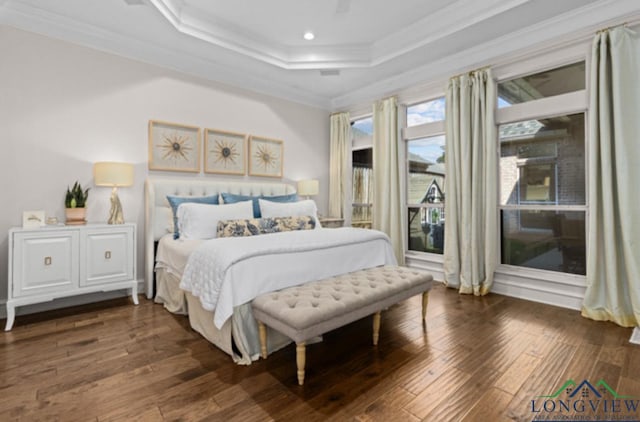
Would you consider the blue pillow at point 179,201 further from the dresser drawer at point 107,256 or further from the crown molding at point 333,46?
the crown molding at point 333,46

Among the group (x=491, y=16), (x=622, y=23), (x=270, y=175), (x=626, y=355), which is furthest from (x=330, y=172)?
(x=626, y=355)

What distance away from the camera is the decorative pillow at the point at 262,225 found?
2.99m

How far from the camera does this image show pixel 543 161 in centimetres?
338

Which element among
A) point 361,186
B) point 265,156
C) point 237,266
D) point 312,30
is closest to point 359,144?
point 361,186

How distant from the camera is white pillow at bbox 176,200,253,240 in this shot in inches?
121

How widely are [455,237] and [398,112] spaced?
1976 millimetres

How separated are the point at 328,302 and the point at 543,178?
116 inches

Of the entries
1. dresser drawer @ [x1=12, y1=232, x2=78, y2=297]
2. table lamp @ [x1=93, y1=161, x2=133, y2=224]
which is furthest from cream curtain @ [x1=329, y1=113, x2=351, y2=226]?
dresser drawer @ [x1=12, y1=232, x2=78, y2=297]

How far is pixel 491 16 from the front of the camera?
2979 millimetres

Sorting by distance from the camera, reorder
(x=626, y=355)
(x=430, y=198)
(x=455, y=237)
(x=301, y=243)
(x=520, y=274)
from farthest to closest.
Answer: (x=430, y=198) < (x=455, y=237) < (x=520, y=274) < (x=301, y=243) < (x=626, y=355)

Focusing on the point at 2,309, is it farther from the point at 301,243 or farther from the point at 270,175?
the point at 270,175

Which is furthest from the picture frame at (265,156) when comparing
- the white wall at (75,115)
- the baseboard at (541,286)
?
the baseboard at (541,286)

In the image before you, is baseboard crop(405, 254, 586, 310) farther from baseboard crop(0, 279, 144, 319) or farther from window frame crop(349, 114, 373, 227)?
baseboard crop(0, 279, 144, 319)

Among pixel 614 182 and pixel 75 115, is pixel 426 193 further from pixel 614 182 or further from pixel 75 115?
pixel 75 115
